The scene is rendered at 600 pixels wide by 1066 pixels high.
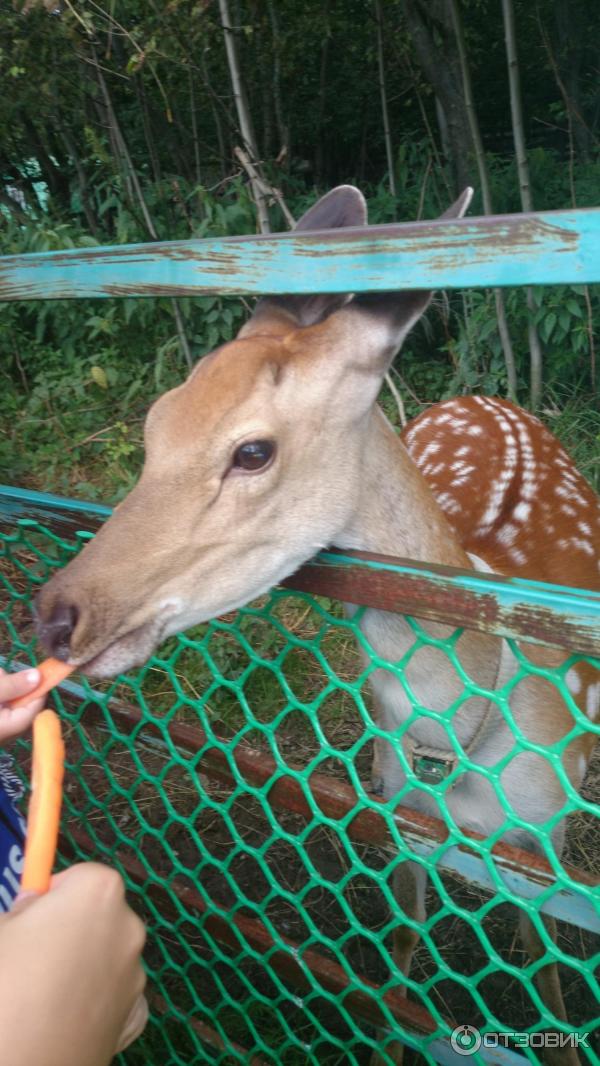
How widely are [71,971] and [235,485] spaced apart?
85 centimetres

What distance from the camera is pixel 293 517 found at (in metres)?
1.40

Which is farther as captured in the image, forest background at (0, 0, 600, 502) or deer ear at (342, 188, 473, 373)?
forest background at (0, 0, 600, 502)

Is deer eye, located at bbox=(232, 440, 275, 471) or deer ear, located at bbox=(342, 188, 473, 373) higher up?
deer ear, located at bbox=(342, 188, 473, 373)

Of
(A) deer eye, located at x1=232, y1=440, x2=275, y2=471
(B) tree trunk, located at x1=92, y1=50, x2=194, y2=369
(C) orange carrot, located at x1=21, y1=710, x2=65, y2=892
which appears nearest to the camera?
(C) orange carrot, located at x1=21, y1=710, x2=65, y2=892

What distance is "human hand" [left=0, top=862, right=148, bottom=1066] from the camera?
A: 1.97 ft

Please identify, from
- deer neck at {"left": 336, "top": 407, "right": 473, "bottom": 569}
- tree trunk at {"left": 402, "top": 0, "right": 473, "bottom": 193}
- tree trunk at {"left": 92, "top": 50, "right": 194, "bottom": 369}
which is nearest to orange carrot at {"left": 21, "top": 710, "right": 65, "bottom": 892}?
deer neck at {"left": 336, "top": 407, "right": 473, "bottom": 569}

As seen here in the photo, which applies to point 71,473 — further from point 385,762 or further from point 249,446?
point 249,446

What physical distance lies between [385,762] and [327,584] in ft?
3.00

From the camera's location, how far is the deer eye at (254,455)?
4.48 feet

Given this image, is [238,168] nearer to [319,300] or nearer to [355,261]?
[319,300]

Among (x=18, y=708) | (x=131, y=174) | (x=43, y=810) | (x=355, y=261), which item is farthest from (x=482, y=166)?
(x=43, y=810)

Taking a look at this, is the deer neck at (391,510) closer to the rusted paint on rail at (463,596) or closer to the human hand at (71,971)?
the rusted paint on rail at (463,596)

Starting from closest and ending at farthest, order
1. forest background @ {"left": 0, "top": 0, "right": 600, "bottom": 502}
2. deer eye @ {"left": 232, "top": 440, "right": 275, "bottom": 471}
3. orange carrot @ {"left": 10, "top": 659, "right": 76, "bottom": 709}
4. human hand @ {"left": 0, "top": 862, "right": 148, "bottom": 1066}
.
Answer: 1. human hand @ {"left": 0, "top": 862, "right": 148, "bottom": 1066}
2. orange carrot @ {"left": 10, "top": 659, "right": 76, "bottom": 709}
3. deer eye @ {"left": 232, "top": 440, "right": 275, "bottom": 471}
4. forest background @ {"left": 0, "top": 0, "right": 600, "bottom": 502}

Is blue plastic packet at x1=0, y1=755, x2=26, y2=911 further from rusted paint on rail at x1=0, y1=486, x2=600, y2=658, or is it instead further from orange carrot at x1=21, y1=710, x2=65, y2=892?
rusted paint on rail at x1=0, y1=486, x2=600, y2=658
